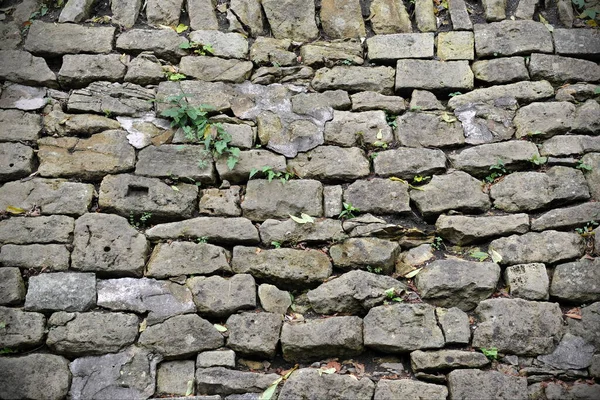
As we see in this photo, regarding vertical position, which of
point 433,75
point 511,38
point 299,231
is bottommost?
point 299,231

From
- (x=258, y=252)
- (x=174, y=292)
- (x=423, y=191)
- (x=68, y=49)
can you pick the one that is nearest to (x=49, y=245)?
(x=174, y=292)

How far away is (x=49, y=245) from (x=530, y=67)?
3585 millimetres

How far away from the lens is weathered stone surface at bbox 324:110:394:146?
4523 mm

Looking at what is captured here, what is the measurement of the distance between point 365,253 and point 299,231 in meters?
0.44

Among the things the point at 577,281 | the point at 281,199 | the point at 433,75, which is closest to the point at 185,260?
the point at 281,199

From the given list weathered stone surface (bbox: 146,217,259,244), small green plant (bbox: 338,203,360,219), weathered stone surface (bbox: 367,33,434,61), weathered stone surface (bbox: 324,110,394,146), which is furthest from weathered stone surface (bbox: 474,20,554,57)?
weathered stone surface (bbox: 146,217,259,244)

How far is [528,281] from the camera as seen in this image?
13.0ft

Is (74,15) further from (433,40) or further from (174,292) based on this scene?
(433,40)

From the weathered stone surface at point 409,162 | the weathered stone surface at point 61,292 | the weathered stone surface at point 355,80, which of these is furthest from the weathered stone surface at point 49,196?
the weathered stone surface at point 409,162

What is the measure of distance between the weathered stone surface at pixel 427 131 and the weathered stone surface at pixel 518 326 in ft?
3.91

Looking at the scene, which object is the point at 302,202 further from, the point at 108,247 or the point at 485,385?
the point at 485,385

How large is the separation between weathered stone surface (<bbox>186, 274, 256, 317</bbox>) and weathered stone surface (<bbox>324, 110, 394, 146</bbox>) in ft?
3.93

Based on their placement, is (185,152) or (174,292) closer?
(174,292)

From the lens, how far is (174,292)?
12.9 feet
